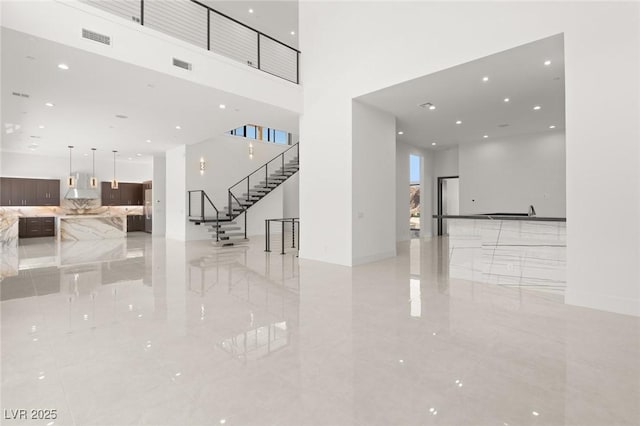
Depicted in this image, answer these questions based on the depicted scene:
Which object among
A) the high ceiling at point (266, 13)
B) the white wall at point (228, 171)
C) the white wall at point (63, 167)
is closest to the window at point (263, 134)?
the white wall at point (228, 171)

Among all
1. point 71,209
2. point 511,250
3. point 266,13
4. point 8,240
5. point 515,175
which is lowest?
point 8,240

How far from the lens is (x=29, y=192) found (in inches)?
511

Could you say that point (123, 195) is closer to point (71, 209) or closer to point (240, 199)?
point (71, 209)

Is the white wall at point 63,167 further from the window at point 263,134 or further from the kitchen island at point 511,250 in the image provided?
the kitchen island at point 511,250

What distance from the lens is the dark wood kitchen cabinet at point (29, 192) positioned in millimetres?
12648

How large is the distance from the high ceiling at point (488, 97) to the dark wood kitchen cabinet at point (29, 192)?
44.7 feet

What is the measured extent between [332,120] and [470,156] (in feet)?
20.2

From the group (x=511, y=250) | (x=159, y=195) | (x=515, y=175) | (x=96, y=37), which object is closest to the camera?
(x=96, y=37)

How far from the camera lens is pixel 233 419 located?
1859mm

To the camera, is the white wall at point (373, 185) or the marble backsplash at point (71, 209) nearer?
the white wall at point (373, 185)

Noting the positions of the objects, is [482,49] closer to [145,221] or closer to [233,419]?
[233,419]

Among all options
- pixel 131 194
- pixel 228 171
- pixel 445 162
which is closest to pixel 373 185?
pixel 445 162

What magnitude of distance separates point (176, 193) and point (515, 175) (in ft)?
36.5

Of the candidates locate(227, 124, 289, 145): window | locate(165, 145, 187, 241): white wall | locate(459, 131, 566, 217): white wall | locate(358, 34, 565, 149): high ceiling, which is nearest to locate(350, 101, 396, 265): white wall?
locate(358, 34, 565, 149): high ceiling
